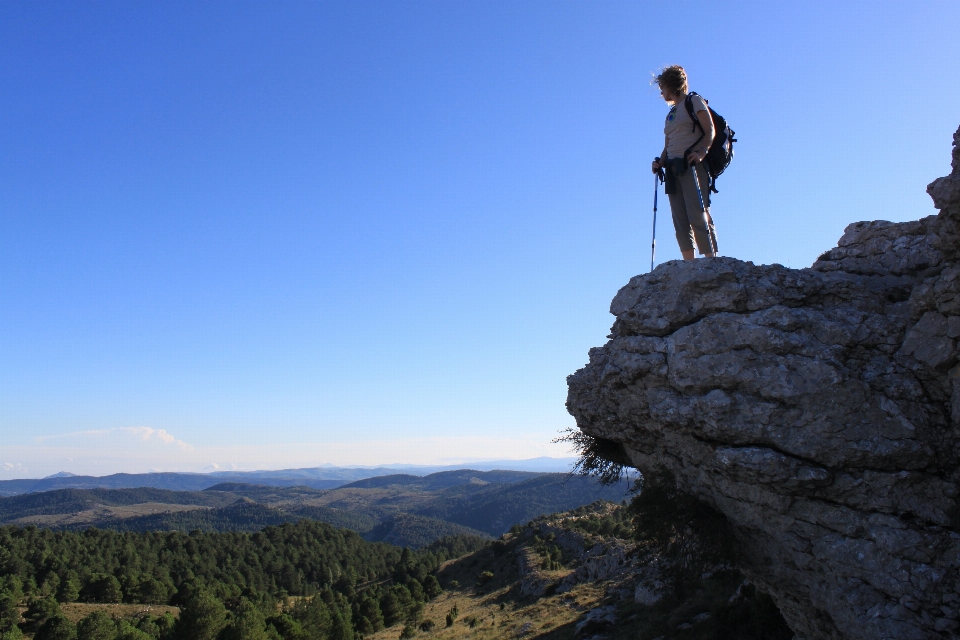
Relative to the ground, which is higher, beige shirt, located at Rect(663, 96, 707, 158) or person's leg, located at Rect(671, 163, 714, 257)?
beige shirt, located at Rect(663, 96, 707, 158)

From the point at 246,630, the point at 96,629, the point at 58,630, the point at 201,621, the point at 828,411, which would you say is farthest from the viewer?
the point at 58,630

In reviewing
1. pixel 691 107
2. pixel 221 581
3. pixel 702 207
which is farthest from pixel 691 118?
pixel 221 581

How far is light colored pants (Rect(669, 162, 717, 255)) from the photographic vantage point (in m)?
10.5

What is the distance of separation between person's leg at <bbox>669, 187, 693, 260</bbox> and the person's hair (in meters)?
2.01

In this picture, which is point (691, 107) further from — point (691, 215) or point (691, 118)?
point (691, 215)

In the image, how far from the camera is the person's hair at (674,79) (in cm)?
1066

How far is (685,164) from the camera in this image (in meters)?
10.6

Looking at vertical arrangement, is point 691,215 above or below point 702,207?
below

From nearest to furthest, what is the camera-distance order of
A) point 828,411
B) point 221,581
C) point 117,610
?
point 828,411
point 117,610
point 221,581

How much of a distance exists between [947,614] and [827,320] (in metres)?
4.14

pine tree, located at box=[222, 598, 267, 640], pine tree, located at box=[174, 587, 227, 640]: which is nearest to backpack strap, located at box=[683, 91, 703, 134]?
pine tree, located at box=[222, 598, 267, 640]

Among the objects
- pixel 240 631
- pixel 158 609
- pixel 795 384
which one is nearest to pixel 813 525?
pixel 795 384

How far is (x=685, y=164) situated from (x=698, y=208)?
0.89m

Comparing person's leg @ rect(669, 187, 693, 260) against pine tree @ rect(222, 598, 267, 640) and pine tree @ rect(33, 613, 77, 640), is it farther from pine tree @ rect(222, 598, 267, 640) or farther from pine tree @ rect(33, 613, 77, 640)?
Answer: pine tree @ rect(33, 613, 77, 640)
